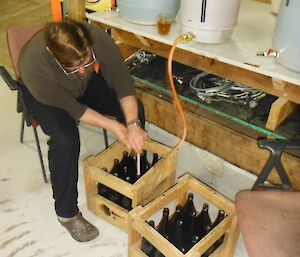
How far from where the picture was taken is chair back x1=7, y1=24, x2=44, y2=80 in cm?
178

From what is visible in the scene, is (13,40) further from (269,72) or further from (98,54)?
(269,72)

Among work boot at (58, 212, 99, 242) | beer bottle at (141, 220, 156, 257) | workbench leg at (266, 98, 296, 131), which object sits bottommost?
work boot at (58, 212, 99, 242)

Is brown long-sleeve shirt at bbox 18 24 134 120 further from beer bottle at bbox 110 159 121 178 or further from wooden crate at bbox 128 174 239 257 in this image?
wooden crate at bbox 128 174 239 257

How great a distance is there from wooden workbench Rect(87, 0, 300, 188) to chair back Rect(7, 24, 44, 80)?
0.28 meters

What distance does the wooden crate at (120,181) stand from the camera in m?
1.63

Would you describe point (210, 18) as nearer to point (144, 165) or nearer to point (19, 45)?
point (144, 165)

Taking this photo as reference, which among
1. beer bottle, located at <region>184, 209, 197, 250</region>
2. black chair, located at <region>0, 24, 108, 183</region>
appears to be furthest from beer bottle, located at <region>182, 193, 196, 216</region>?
black chair, located at <region>0, 24, 108, 183</region>

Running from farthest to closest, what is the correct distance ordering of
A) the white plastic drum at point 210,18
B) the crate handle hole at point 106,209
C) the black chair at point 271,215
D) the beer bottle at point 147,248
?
the crate handle hole at point 106,209 → the beer bottle at point 147,248 → the white plastic drum at point 210,18 → the black chair at point 271,215

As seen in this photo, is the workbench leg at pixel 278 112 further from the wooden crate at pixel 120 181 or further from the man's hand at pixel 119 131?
the man's hand at pixel 119 131

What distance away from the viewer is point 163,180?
1823mm

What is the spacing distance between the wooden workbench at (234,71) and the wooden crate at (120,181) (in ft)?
0.81

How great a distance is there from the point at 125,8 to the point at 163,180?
0.79 metres

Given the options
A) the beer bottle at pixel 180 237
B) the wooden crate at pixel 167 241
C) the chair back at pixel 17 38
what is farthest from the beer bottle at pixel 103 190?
the chair back at pixel 17 38

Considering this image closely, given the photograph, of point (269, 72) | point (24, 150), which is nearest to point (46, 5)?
point (24, 150)
